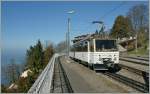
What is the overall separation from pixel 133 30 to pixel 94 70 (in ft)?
200

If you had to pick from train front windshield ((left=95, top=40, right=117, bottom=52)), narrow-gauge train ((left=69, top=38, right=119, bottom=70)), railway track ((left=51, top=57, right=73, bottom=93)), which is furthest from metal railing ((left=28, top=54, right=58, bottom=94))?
train front windshield ((left=95, top=40, right=117, bottom=52))

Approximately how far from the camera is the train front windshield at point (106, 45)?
27.5 metres

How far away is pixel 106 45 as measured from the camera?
90.7 ft

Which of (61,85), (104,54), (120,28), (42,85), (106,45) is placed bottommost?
(61,85)

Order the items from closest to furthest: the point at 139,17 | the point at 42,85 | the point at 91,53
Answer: the point at 42,85, the point at 91,53, the point at 139,17

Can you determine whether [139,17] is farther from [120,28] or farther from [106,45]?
[106,45]

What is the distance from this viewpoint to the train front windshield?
2750 centimetres

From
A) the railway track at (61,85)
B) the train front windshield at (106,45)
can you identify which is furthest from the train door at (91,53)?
the railway track at (61,85)

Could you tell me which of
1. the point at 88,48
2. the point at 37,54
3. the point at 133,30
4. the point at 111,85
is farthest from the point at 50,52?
the point at 111,85

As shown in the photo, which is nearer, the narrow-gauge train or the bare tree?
the narrow-gauge train

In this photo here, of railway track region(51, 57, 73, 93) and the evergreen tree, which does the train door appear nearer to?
railway track region(51, 57, 73, 93)

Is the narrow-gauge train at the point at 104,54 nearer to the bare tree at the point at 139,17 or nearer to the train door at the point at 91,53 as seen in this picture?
the train door at the point at 91,53

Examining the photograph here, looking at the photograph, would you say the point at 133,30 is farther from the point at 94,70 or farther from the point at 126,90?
the point at 126,90

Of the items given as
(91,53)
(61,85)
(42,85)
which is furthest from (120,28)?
(42,85)
